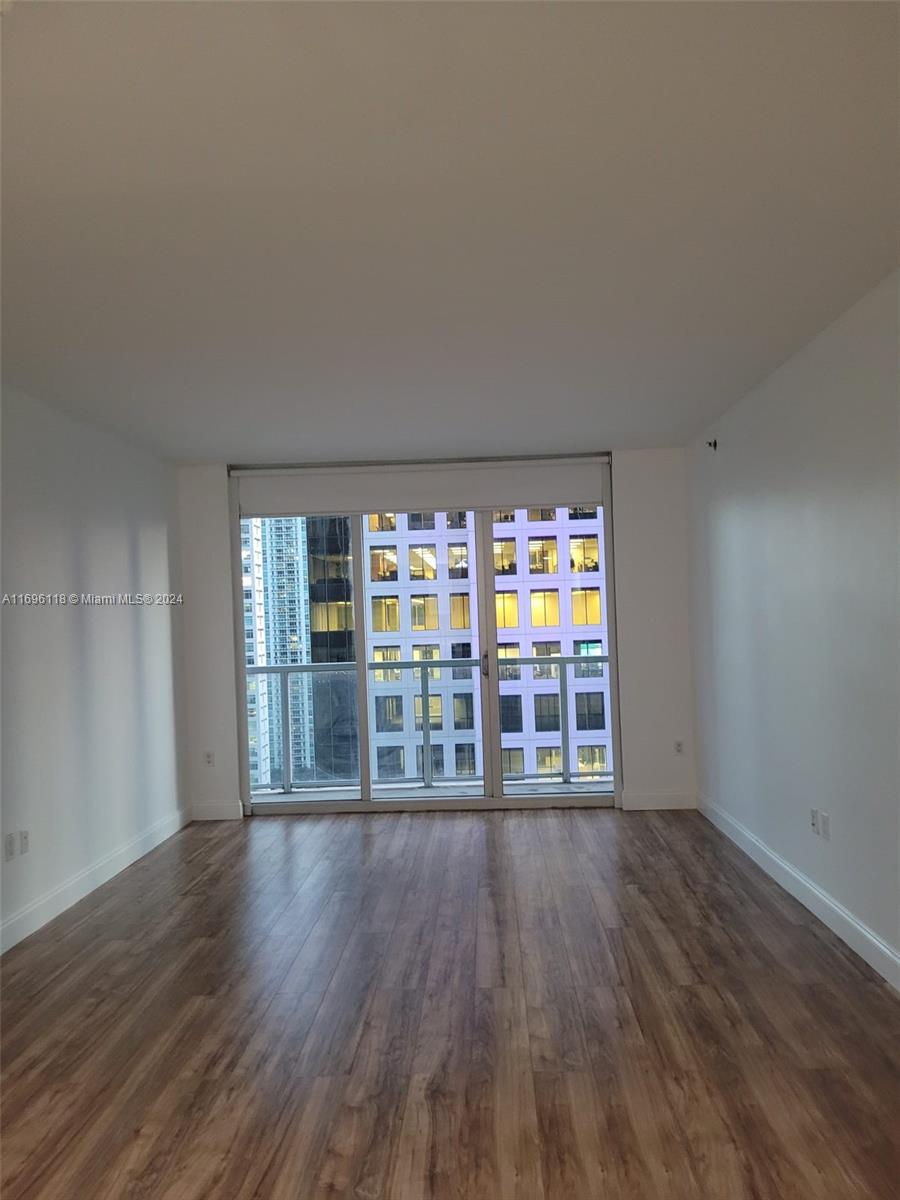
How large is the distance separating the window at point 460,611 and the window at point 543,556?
1.75ft

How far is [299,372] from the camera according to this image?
395 centimetres

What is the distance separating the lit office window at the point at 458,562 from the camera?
6.52m

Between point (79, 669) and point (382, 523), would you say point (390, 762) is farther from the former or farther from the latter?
point (79, 669)

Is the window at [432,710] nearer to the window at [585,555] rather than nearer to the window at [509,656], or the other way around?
the window at [509,656]

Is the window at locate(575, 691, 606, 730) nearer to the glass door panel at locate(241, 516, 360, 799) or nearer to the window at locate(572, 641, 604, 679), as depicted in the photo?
the window at locate(572, 641, 604, 679)

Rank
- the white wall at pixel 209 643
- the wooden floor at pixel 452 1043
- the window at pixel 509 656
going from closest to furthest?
the wooden floor at pixel 452 1043 < the white wall at pixel 209 643 < the window at pixel 509 656

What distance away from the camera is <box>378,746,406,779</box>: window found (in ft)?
21.5

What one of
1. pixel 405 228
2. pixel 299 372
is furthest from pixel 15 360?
pixel 405 228

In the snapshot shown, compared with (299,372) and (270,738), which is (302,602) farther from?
(299,372)

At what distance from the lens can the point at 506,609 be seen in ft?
21.4

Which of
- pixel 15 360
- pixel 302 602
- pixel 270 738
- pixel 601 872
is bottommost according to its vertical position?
pixel 601 872

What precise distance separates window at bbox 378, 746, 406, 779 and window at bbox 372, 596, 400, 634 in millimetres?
848

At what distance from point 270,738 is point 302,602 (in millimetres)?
1013

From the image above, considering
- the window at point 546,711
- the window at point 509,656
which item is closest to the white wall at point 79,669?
the window at point 509,656
